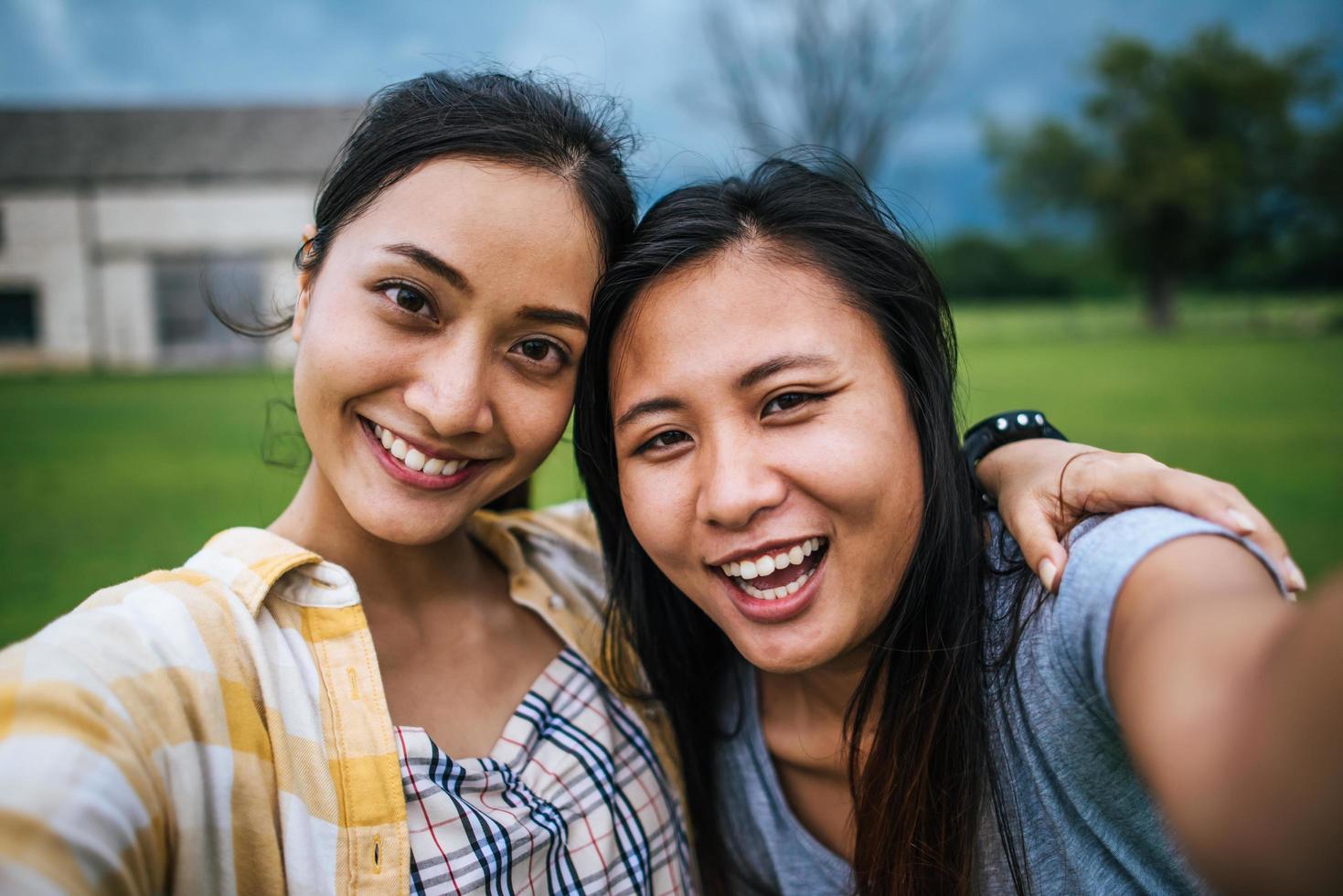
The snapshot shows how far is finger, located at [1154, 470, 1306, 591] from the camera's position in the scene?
1.21 meters

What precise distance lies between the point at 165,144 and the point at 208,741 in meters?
29.1

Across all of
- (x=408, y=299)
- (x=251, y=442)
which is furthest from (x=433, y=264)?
(x=251, y=442)

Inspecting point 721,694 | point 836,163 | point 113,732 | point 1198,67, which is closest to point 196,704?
point 113,732

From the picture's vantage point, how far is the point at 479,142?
→ 5.81 ft

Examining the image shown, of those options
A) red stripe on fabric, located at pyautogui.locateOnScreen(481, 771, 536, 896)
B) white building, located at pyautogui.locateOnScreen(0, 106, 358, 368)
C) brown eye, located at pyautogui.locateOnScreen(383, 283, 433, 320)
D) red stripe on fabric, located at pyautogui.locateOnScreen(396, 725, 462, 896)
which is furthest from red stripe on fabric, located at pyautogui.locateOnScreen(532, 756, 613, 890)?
white building, located at pyautogui.locateOnScreen(0, 106, 358, 368)

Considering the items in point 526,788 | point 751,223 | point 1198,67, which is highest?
point 1198,67

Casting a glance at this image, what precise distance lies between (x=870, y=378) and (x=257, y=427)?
10888 millimetres

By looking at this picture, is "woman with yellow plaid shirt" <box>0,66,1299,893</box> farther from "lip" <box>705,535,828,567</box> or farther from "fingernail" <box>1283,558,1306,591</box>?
"lip" <box>705,535,828,567</box>

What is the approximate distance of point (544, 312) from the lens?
176cm

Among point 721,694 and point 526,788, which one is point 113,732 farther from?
point 721,694

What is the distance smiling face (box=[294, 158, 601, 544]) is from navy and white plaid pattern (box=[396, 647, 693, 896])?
1.45 feet

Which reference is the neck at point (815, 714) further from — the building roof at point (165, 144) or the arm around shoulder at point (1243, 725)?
the building roof at point (165, 144)

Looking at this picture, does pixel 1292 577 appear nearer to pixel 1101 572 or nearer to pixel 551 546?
pixel 1101 572

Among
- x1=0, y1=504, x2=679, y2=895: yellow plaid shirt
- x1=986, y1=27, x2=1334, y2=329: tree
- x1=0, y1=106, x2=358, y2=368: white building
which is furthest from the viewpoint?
x1=986, y1=27, x2=1334, y2=329: tree
